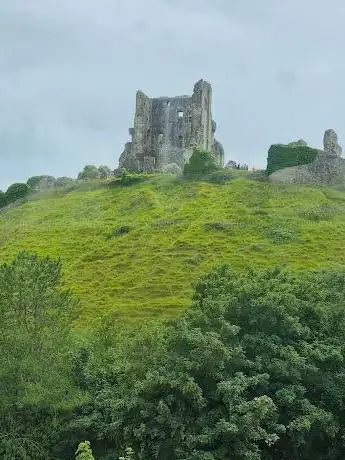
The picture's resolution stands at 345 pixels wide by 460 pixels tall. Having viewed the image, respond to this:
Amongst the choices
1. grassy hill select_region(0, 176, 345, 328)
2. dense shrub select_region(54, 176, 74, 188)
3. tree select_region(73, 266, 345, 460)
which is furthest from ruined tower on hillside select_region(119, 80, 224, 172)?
tree select_region(73, 266, 345, 460)

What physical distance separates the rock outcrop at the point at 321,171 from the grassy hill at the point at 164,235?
3418 mm

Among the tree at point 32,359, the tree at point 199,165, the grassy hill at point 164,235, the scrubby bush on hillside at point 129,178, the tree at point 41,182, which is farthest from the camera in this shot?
the tree at point 41,182

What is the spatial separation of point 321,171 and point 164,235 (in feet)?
95.4

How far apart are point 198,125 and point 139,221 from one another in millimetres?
44883

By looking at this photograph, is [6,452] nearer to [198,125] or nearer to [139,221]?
[139,221]

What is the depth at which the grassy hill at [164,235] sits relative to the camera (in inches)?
2702

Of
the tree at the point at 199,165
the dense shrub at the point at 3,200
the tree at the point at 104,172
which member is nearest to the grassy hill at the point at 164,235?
the tree at the point at 199,165

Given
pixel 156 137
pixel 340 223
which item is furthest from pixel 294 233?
pixel 156 137

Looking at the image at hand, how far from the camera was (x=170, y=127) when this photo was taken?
134m

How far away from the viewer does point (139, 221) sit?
8906 cm

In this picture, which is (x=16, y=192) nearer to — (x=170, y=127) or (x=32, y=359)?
(x=170, y=127)

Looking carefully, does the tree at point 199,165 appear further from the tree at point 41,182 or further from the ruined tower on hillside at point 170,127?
the tree at point 41,182

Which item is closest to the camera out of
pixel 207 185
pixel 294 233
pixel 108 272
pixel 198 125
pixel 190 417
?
pixel 190 417

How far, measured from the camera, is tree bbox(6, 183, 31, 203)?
378ft
